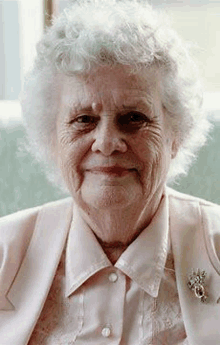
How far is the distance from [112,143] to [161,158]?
16 cm

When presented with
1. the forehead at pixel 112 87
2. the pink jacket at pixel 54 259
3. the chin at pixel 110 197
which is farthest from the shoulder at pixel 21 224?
the forehead at pixel 112 87

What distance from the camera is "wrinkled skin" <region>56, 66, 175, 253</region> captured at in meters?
1.58

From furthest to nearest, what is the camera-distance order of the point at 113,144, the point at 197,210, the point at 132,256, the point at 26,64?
the point at 26,64
the point at 197,210
the point at 132,256
the point at 113,144

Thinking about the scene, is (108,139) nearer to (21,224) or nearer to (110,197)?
(110,197)

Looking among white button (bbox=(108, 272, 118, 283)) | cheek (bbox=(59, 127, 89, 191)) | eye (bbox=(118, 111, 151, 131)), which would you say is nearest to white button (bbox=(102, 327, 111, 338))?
white button (bbox=(108, 272, 118, 283))

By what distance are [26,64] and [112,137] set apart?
1.12 meters

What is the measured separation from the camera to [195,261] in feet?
5.54

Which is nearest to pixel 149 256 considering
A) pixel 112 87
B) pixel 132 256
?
pixel 132 256

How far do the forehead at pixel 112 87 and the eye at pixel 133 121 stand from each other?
3cm

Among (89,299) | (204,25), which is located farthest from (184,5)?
(89,299)

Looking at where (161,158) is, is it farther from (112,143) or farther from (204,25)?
(204,25)

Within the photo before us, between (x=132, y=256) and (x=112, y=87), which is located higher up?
(x=112, y=87)

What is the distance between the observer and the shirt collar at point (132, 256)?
166 centimetres

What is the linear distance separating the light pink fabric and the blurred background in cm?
44
